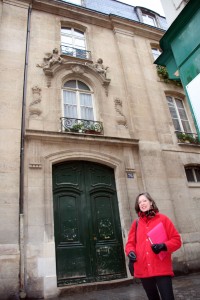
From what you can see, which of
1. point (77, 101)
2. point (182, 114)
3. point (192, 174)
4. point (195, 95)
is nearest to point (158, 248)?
point (195, 95)

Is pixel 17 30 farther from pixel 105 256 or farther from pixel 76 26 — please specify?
pixel 105 256

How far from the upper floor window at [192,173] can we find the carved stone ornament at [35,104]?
5.58 metres

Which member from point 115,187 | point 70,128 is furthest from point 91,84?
point 115,187

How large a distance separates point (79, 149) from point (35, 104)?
2015 mm

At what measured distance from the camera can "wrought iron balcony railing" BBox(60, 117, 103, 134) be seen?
25.3 feet

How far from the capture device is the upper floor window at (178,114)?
32.4ft

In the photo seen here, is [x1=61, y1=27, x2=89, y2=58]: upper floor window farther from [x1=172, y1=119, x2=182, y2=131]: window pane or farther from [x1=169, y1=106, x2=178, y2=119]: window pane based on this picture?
[x1=172, y1=119, x2=182, y2=131]: window pane

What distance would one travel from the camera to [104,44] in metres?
10.4

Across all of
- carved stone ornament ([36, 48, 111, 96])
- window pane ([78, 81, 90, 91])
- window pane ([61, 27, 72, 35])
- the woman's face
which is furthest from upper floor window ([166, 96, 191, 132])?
the woman's face

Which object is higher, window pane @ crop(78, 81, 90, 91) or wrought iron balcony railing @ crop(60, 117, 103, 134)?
window pane @ crop(78, 81, 90, 91)

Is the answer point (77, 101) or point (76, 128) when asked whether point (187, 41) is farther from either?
point (77, 101)

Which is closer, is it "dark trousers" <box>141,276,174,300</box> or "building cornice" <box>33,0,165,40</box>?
"dark trousers" <box>141,276,174,300</box>

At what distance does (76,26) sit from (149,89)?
4286 mm

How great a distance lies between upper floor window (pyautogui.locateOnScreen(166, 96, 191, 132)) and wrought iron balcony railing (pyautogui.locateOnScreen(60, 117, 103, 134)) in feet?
11.5
